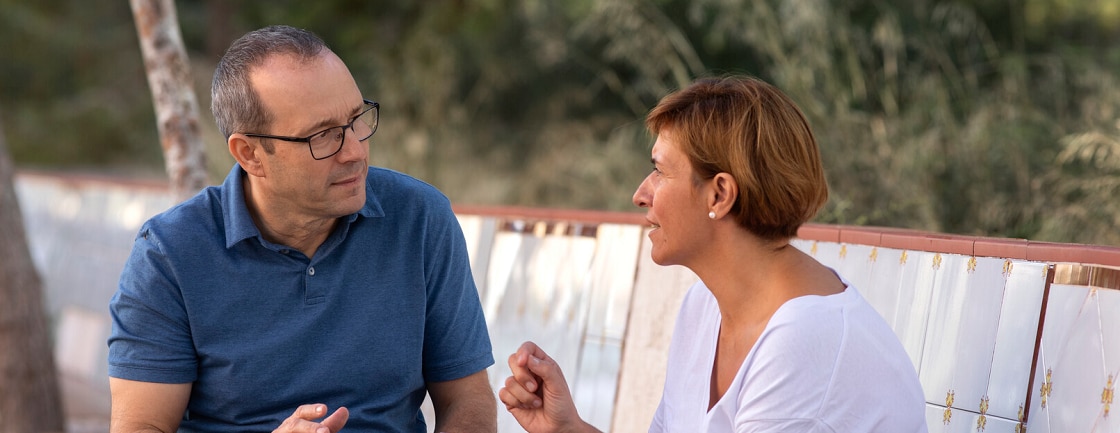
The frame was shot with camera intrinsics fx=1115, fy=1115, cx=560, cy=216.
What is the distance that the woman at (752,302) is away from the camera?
6.47ft

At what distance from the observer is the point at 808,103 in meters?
6.35

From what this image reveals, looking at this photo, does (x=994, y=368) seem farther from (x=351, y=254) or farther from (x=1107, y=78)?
(x=1107, y=78)

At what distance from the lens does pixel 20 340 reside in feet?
21.0

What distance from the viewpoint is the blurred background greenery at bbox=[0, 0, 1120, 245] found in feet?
18.2

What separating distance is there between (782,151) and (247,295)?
1276 millimetres

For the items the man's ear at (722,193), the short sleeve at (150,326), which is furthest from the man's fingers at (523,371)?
the short sleeve at (150,326)

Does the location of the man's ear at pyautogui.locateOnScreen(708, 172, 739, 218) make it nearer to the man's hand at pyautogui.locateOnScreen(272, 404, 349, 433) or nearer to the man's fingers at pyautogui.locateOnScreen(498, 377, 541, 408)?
the man's fingers at pyautogui.locateOnScreen(498, 377, 541, 408)

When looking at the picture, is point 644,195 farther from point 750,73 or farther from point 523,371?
point 750,73

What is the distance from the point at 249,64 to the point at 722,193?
112 centimetres

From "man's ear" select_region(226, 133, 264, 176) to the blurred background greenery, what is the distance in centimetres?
106

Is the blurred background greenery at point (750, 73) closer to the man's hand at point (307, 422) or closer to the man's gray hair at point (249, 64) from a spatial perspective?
the man's gray hair at point (249, 64)

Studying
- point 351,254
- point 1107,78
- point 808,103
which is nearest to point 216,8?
point 808,103

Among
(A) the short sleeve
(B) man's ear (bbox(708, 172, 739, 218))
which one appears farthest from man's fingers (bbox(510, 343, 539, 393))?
(A) the short sleeve

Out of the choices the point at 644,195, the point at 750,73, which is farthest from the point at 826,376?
the point at 750,73
